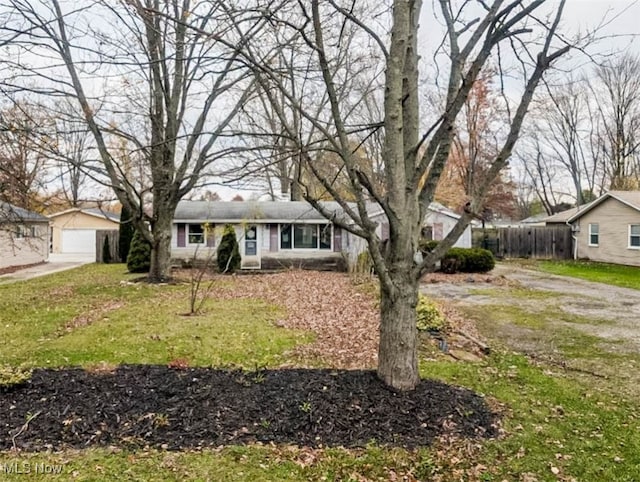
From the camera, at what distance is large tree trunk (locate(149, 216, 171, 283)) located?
13.5 meters

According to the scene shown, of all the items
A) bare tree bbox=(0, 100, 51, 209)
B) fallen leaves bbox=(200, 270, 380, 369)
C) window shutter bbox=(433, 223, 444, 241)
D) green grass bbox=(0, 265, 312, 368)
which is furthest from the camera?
window shutter bbox=(433, 223, 444, 241)

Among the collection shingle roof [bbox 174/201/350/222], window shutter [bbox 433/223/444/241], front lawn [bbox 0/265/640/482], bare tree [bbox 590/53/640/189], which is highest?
bare tree [bbox 590/53/640/189]

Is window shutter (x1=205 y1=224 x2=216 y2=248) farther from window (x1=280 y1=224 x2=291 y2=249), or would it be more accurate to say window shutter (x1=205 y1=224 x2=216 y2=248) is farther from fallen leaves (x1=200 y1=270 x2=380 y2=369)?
fallen leaves (x1=200 y1=270 x2=380 y2=369)

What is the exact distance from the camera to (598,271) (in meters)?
17.4

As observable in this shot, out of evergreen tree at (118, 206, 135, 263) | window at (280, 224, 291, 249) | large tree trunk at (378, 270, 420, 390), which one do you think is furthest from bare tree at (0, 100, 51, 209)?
evergreen tree at (118, 206, 135, 263)

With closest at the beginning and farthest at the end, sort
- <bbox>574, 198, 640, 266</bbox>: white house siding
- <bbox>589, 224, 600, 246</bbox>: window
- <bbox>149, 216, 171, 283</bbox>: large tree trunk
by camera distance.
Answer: <bbox>149, 216, 171, 283</bbox>: large tree trunk
<bbox>574, 198, 640, 266</bbox>: white house siding
<bbox>589, 224, 600, 246</bbox>: window

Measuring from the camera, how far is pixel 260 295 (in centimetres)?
1105

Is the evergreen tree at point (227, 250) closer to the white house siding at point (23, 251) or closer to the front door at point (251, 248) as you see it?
the front door at point (251, 248)

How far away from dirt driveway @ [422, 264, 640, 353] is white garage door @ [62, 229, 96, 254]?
22229mm

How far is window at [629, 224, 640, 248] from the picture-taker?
18.9 meters

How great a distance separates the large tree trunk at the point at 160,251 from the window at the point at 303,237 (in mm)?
6167

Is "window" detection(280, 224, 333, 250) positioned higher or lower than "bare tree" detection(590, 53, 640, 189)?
lower

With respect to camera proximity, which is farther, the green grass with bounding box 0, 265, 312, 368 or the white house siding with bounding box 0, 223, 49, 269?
the white house siding with bounding box 0, 223, 49, 269

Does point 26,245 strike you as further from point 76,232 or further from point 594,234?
point 594,234
